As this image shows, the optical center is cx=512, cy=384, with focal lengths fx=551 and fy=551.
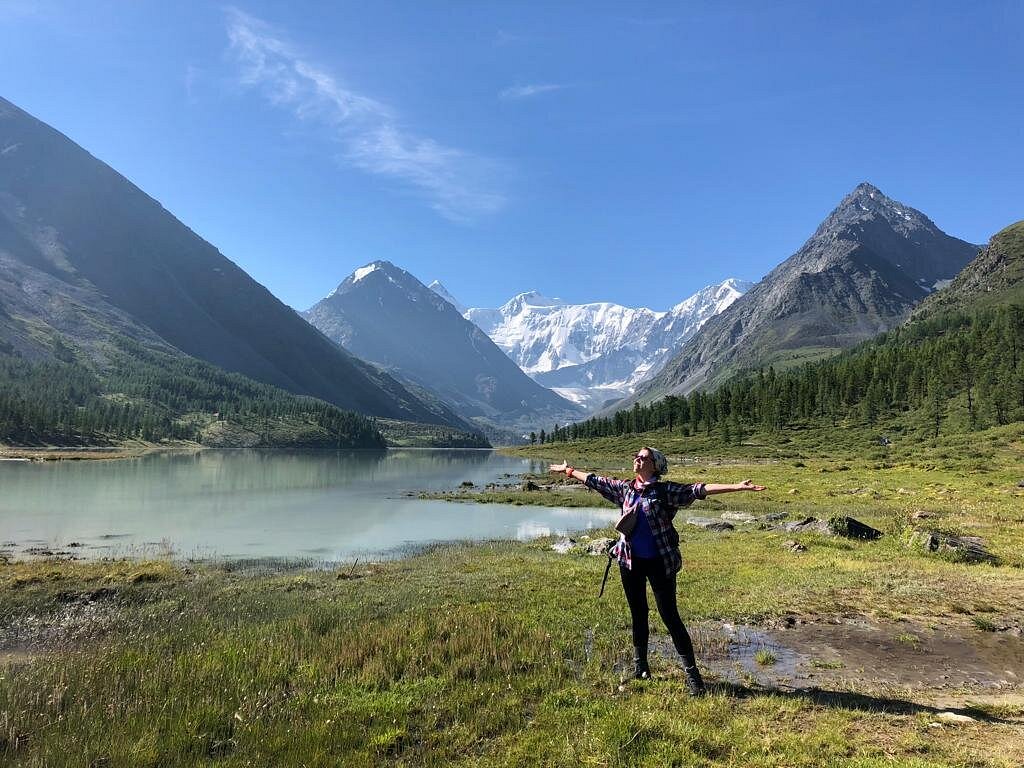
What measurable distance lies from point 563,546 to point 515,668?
2149 centimetres

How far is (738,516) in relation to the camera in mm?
45031

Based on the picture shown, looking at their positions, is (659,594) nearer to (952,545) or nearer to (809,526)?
(952,545)

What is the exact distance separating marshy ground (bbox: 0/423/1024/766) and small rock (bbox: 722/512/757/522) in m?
16.9

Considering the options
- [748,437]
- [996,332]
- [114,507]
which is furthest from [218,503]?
[996,332]

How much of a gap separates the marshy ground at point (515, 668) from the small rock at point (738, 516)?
55.5 ft

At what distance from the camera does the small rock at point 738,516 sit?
42.3m

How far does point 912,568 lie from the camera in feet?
71.7

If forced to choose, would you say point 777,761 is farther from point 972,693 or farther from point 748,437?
point 748,437

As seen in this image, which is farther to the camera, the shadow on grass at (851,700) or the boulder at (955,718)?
the shadow on grass at (851,700)

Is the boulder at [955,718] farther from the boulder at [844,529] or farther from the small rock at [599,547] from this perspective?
the boulder at [844,529]

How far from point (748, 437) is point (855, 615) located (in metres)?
143

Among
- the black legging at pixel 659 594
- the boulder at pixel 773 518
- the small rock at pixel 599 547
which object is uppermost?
the black legging at pixel 659 594

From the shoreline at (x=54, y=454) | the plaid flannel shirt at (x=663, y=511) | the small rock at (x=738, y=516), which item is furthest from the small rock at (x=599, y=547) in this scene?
the shoreline at (x=54, y=454)

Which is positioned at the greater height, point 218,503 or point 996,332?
point 996,332
